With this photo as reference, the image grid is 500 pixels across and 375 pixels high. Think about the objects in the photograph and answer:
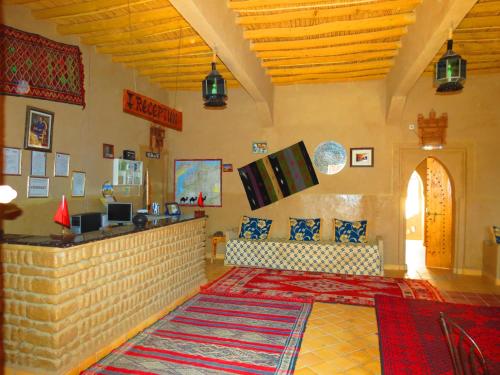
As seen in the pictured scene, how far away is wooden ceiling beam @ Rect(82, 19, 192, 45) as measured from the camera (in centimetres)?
448

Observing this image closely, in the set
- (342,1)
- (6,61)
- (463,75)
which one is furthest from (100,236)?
(463,75)

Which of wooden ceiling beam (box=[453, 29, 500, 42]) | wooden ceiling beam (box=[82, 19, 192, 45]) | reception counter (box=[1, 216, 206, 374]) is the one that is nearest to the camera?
reception counter (box=[1, 216, 206, 374])

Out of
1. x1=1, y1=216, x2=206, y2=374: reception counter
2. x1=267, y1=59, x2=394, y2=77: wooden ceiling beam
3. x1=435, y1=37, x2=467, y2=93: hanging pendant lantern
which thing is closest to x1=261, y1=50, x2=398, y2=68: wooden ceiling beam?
x1=267, y1=59, x2=394, y2=77: wooden ceiling beam

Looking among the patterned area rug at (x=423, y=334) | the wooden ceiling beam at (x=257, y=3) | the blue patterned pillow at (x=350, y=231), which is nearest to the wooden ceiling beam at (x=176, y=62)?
the wooden ceiling beam at (x=257, y=3)

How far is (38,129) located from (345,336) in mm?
4233

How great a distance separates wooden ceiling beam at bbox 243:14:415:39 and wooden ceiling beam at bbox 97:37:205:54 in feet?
3.02

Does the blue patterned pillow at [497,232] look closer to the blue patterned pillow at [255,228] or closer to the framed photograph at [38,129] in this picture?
the blue patterned pillow at [255,228]

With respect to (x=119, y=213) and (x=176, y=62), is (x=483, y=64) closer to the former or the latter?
(x=176, y=62)

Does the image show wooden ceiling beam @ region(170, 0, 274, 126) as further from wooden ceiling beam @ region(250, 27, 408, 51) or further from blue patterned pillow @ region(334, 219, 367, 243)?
blue patterned pillow @ region(334, 219, 367, 243)

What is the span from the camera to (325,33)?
15.0 feet

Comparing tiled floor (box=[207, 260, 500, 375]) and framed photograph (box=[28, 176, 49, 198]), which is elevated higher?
framed photograph (box=[28, 176, 49, 198])

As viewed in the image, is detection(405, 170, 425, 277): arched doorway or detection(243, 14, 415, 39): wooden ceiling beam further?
detection(405, 170, 425, 277): arched doorway

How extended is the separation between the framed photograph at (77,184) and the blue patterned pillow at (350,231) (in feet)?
14.1

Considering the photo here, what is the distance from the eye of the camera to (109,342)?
3219mm
